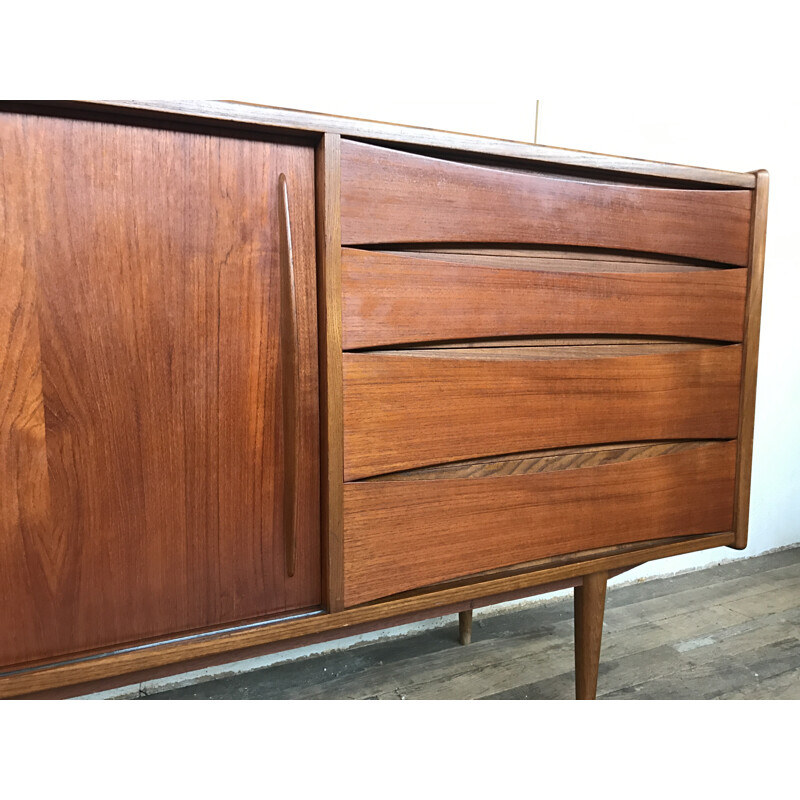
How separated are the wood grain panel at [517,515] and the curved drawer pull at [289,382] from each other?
70 mm

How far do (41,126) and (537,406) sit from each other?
680 millimetres

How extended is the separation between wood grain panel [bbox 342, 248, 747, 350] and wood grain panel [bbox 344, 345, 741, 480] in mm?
32

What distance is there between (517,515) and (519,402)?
0.16 m

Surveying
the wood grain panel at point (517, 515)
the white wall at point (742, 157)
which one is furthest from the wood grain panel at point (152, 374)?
the white wall at point (742, 157)

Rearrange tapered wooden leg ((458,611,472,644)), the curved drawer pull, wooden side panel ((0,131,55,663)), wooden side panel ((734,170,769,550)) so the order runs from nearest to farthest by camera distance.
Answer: wooden side panel ((0,131,55,663)), the curved drawer pull, wooden side panel ((734,170,769,550)), tapered wooden leg ((458,611,472,644))

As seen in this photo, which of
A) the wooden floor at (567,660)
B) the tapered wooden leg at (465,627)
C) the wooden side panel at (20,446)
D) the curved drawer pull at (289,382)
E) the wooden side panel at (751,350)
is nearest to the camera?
the wooden side panel at (20,446)

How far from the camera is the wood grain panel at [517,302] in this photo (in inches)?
30.6

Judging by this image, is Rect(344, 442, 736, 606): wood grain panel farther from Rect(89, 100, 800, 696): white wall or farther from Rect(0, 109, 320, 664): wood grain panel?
Rect(89, 100, 800, 696): white wall

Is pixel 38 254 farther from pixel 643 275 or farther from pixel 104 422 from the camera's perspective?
pixel 643 275

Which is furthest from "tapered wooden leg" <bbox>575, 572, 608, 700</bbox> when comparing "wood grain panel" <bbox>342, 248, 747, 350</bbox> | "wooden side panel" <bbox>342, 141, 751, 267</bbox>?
"wooden side panel" <bbox>342, 141, 751, 267</bbox>

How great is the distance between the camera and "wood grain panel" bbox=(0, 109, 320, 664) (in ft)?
2.12

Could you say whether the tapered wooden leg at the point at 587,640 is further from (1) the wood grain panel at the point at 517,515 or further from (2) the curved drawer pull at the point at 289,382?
(2) the curved drawer pull at the point at 289,382

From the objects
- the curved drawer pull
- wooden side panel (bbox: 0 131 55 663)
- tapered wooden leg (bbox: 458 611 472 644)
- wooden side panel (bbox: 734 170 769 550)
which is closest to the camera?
wooden side panel (bbox: 0 131 55 663)

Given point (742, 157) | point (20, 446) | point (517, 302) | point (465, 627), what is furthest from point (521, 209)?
point (742, 157)
